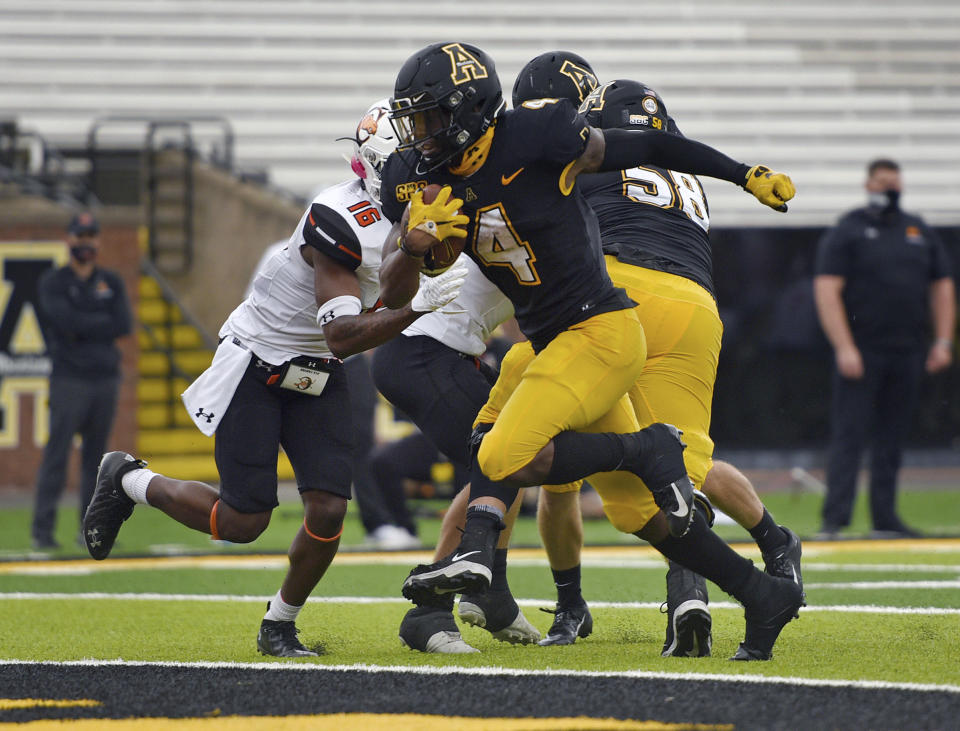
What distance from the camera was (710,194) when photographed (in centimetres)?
1664

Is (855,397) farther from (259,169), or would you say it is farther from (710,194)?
(259,169)

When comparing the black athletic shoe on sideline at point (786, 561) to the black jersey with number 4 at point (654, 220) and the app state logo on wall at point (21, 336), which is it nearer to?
the black jersey with number 4 at point (654, 220)

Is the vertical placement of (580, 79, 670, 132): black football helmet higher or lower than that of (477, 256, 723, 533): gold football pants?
higher

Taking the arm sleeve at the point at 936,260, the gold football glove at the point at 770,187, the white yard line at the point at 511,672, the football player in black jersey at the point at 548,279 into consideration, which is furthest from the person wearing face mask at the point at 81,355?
the gold football glove at the point at 770,187

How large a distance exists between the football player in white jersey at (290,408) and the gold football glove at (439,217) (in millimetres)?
624

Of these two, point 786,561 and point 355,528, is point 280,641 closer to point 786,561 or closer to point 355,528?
point 786,561

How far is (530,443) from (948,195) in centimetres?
1474

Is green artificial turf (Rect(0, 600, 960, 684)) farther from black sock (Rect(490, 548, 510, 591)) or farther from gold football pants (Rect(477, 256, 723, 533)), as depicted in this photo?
gold football pants (Rect(477, 256, 723, 533))

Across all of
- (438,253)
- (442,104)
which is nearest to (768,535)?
(438,253)

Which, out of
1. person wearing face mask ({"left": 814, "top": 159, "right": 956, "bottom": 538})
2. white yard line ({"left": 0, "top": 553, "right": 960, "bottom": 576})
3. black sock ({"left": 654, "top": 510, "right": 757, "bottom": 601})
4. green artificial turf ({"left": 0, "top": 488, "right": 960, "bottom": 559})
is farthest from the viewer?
person wearing face mask ({"left": 814, "top": 159, "right": 956, "bottom": 538})

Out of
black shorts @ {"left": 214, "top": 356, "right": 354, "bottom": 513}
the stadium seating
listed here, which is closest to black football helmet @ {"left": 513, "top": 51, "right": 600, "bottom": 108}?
black shorts @ {"left": 214, "top": 356, "right": 354, "bottom": 513}

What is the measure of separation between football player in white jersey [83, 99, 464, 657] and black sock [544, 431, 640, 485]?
2.81 feet

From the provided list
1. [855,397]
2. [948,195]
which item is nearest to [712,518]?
[855,397]

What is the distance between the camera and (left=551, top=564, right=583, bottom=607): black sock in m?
4.52
